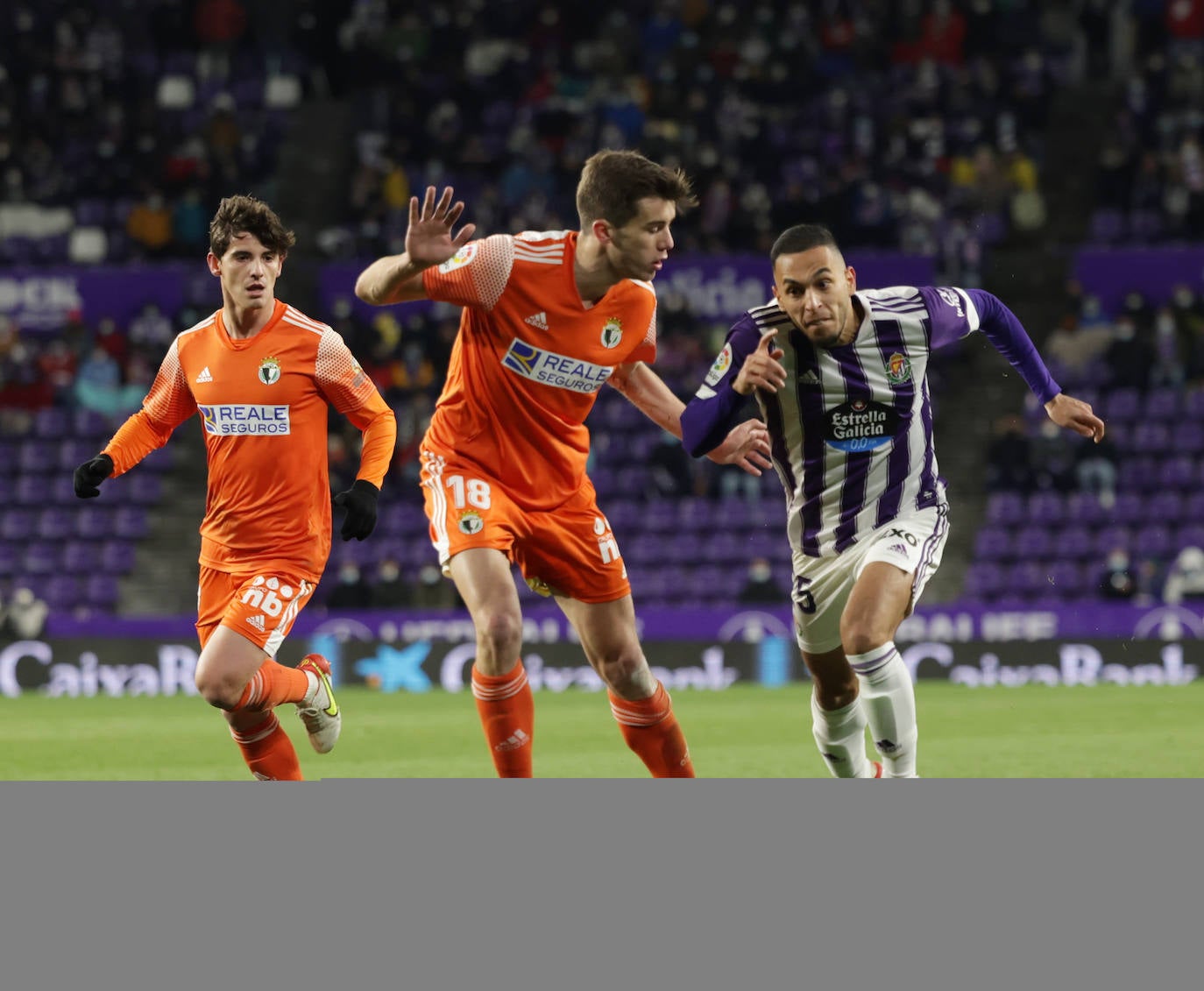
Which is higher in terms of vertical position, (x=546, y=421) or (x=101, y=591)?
(x=546, y=421)

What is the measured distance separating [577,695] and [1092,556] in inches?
184

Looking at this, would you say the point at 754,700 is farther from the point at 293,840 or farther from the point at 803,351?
the point at 293,840

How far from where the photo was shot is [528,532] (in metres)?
5.75

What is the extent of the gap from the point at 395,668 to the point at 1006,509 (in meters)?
5.52

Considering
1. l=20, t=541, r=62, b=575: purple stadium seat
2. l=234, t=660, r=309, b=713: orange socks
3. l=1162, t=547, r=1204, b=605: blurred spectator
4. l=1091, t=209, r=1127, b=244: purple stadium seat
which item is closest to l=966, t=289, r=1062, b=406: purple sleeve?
l=234, t=660, r=309, b=713: orange socks

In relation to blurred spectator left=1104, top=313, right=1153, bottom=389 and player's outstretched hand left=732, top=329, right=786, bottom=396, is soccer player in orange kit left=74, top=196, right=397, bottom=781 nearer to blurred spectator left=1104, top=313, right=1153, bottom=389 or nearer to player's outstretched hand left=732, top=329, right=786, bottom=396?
player's outstretched hand left=732, top=329, right=786, bottom=396

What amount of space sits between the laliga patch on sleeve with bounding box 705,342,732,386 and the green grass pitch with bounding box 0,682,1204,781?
257 centimetres

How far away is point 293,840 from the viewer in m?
3.96

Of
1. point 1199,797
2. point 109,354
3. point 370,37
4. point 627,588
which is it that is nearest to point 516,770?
point 627,588

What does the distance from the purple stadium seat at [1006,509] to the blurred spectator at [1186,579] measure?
1336 mm

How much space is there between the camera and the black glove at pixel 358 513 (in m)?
5.75

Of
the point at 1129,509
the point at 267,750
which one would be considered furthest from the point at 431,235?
the point at 1129,509

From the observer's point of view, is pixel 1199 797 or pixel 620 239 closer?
pixel 1199 797

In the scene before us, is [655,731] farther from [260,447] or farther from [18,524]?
[18,524]
